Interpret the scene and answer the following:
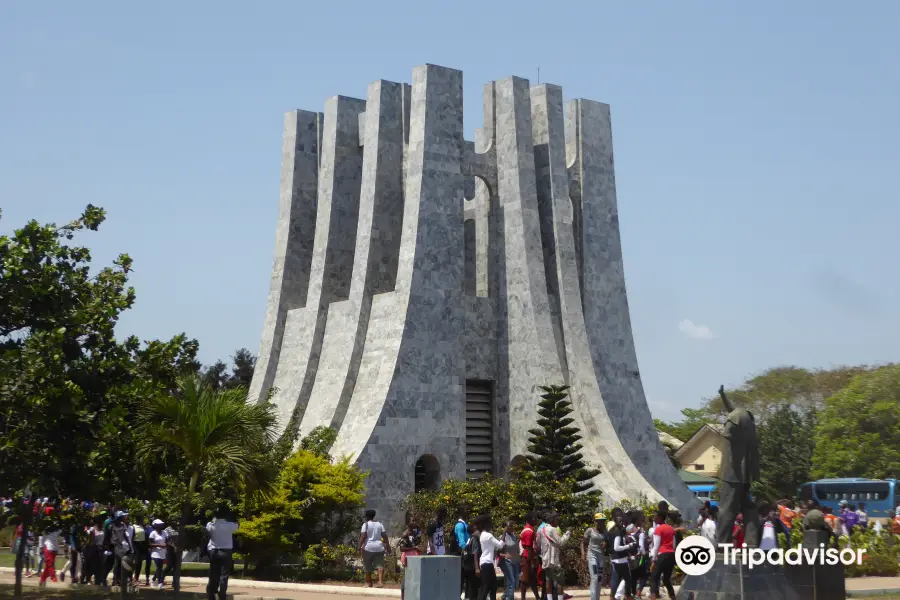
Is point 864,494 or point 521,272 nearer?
point 521,272

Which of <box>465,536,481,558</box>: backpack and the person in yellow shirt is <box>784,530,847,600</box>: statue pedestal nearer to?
<box>465,536,481,558</box>: backpack

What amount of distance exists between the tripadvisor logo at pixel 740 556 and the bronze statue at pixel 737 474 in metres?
0.34

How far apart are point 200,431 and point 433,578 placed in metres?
4.27

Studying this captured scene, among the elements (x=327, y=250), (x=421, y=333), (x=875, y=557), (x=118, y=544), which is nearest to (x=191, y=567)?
(x=118, y=544)

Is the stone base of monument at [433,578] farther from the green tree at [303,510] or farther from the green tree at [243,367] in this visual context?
the green tree at [243,367]

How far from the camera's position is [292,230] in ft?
116

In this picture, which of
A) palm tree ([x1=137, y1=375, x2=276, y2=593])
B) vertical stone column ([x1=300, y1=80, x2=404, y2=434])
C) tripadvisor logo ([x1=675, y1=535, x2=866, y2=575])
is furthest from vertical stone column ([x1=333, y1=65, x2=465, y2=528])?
tripadvisor logo ([x1=675, y1=535, x2=866, y2=575])

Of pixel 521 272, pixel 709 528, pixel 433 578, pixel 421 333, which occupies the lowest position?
pixel 433 578

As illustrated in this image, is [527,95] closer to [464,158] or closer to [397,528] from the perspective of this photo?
[464,158]

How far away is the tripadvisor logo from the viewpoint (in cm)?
1605

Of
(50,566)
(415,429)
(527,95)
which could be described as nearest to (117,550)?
(50,566)

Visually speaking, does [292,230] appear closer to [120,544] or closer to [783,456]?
[120,544]

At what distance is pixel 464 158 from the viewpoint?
33.1 m

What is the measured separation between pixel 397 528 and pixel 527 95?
12.1m
